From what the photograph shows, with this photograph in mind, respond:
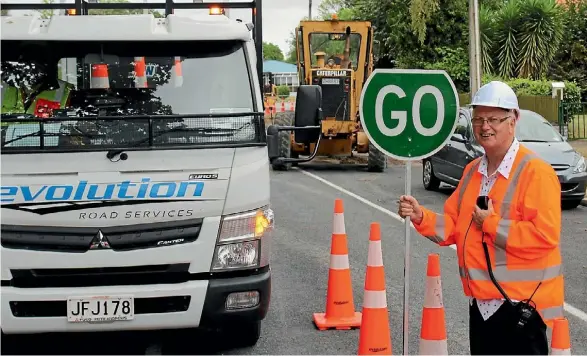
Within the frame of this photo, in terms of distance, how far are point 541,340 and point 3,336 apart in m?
3.91

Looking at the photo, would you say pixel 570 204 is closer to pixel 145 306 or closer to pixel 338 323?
pixel 338 323

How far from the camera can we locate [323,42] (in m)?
20.3

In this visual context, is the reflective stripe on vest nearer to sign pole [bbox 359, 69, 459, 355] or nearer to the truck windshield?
sign pole [bbox 359, 69, 459, 355]

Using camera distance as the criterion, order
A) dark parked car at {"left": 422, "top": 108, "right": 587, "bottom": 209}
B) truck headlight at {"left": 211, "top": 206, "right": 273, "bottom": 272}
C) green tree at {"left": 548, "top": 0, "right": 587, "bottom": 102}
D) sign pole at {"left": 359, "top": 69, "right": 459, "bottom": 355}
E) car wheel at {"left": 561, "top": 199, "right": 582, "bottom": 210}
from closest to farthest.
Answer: sign pole at {"left": 359, "top": 69, "right": 459, "bottom": 355} → truck headlight at {"left": 211, "top": 206, "right": 273, "bottom": 272} → dark parked car at {"left": 422, "top": 108, "right": 587, "bottom": 209} → car wheel at {"left": 561, "top": 199, "right": 582, "bottom": 210} → green tree at {"left": 548, "top": 0, "right": 587, "bottom": 102}

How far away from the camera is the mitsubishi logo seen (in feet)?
16.9

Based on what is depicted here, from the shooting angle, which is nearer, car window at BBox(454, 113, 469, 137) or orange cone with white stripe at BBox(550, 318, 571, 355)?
orange cone with white stripe at BBox(550, 318, 571, 355)

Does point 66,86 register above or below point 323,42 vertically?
below

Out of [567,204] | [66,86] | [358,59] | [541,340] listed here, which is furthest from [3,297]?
[358,59]

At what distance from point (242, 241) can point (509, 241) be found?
220 cm

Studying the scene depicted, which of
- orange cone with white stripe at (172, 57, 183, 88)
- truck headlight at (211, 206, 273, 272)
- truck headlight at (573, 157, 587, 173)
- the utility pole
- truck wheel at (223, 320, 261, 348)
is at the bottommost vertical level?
truck wheel at (223, 320, 261, 348)

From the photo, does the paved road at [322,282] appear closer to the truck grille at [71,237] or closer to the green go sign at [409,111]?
the truck grille at [71,237]

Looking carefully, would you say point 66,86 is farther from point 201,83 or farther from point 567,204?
point 567,204

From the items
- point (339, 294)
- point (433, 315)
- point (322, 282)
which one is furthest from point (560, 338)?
point (322, 282)

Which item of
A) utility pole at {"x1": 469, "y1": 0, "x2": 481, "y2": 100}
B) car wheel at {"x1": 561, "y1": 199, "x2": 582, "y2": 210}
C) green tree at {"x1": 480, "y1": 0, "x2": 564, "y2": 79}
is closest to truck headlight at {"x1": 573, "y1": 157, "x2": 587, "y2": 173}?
car wheel at {"x1": 561, "y1": 199, "x2": 582, "y2": 210}
